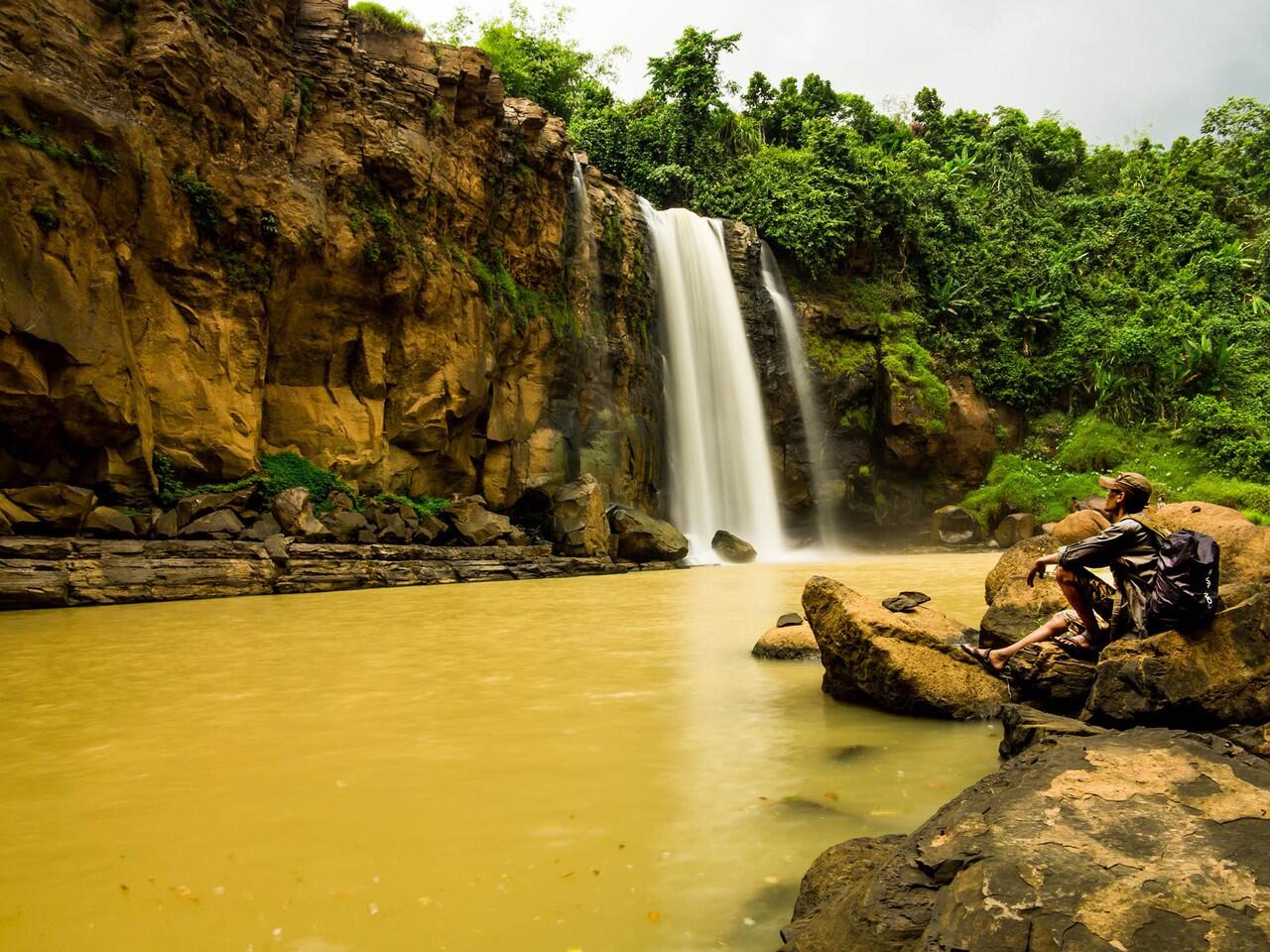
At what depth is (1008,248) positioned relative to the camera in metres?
30.8

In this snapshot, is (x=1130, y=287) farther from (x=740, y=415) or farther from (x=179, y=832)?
(x=179, y=832)

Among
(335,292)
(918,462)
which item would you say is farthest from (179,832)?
(918,462)

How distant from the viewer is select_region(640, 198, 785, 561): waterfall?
77.5 feet

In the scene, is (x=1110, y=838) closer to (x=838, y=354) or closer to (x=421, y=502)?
(x=421, y=502)

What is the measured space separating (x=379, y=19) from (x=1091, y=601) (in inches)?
785

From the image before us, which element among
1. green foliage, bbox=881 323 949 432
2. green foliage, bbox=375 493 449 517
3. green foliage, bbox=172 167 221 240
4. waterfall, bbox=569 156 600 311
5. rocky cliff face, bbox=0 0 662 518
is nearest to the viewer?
rocky cliff face, bbox=0 0 662 518

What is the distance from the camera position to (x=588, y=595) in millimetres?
12023

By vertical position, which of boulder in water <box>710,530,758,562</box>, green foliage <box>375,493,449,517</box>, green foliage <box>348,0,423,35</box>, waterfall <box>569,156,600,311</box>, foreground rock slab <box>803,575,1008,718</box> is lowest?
boulder in water <box>710,530,758,562</box>

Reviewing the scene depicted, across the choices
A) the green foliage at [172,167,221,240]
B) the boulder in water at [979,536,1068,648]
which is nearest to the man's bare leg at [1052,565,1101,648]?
the boulder in water at [979,536,1068,648]

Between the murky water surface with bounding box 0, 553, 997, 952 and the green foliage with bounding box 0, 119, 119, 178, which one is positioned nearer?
the murky water surface with bounding box 0, 553, 997, 952

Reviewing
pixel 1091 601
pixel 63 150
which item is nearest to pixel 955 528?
pixel 1091 601

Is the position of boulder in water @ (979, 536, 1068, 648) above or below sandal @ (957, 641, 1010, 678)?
above

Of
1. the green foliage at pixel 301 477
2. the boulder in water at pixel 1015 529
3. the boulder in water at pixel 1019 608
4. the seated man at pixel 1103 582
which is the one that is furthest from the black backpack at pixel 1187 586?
the boulder in water at pixel 1015 529

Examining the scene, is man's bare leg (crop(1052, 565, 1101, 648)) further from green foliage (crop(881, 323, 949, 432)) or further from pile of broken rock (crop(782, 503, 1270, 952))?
green foliage (crop(881, 323, 949, 432))
